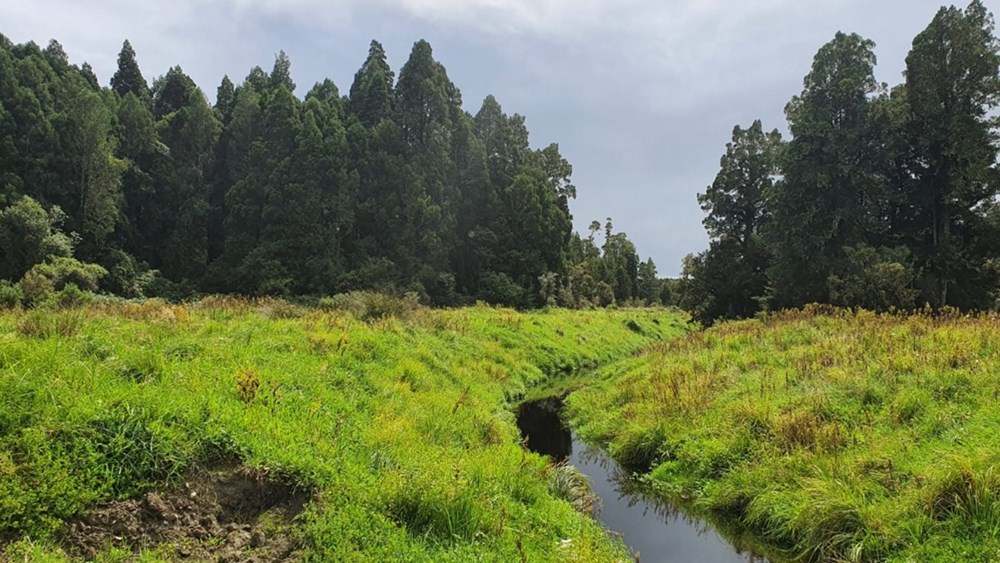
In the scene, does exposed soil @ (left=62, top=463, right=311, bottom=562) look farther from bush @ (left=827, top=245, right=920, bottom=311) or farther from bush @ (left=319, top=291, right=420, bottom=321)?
bush @ (left=827, top=245, right=920, bottom=311)

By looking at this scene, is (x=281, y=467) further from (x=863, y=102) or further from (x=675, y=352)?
(x=863, y=102)

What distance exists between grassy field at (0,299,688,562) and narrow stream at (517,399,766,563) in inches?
38.6

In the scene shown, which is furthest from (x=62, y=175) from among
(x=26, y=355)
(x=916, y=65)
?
(x=916, y=65)

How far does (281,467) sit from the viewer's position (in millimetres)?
5902

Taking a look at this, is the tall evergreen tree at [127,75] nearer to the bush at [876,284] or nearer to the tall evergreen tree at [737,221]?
the tall evergreen tree at [737,221]

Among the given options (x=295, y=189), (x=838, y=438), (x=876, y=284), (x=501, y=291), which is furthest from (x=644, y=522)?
(x=295, y=189)

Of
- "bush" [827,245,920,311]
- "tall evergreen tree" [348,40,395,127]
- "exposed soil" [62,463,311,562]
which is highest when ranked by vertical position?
"tall evergreen tree" [348,40,395,127]

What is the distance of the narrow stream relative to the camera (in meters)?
7.28

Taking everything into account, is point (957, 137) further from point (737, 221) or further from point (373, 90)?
point (373, 90)

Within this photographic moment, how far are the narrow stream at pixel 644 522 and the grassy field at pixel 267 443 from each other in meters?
0.98

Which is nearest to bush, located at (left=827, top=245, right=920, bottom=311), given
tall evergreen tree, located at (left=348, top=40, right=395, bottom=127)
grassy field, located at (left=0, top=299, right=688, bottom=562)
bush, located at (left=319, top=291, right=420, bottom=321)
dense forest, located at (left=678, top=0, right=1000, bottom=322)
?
dense forest, located at (left=678, top=0, right=1000, bottom=322)

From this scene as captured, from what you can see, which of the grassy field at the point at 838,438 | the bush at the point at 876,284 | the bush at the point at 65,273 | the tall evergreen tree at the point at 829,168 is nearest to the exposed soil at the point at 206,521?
the grassy field at the point at 838,438

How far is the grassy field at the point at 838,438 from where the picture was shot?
20.4 ft

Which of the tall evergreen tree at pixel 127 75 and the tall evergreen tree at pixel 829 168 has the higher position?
the tall evergreen tree at pixel 127 75
